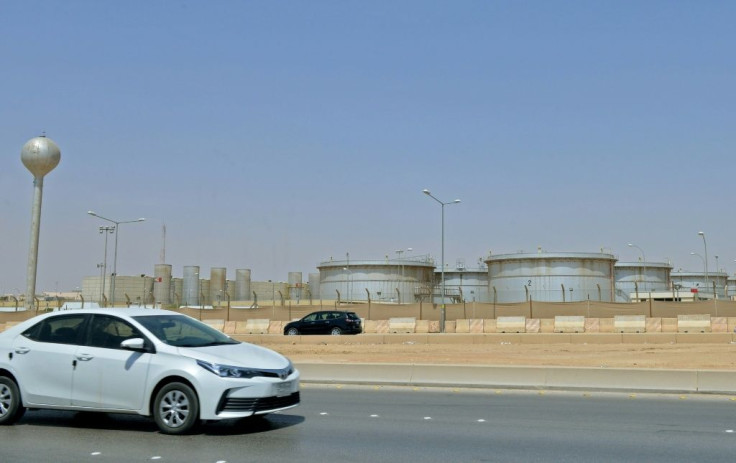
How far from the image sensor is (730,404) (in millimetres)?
12922

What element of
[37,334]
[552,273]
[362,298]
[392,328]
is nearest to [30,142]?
[362,298]

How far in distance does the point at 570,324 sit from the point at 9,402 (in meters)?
32.1

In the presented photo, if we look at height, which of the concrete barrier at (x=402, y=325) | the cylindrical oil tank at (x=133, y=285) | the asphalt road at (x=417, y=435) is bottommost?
the asphalt road at (x=417, y=435)

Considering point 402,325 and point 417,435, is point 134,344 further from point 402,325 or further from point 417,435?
point 402,325

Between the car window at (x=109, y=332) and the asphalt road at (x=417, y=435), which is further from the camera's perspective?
the car window at (x=109, y=332)

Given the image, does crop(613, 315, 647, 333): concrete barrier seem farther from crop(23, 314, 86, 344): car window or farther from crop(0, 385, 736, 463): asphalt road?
crop(23, 314, 86, 344): car window

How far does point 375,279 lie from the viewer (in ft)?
274

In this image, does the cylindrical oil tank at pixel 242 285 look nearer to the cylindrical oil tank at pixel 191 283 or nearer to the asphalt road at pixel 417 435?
the cylindrical oil tank at pixel 191 283

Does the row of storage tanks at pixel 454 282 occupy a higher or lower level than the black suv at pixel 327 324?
higher

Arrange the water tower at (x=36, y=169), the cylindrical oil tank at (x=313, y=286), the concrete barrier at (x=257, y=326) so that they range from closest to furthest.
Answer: the concrete barrier at (x=257, y=326) → the water tower at (x=36, y=169) → the cylindrical oil tank at (x=313, y=286)

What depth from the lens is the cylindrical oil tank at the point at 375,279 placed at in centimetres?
8312

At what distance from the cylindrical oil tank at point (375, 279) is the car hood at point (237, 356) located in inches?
2845

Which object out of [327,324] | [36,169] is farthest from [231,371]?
[36,169]

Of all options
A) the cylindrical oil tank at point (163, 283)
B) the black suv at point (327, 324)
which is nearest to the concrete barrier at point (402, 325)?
the black suv at point (327, 324)
